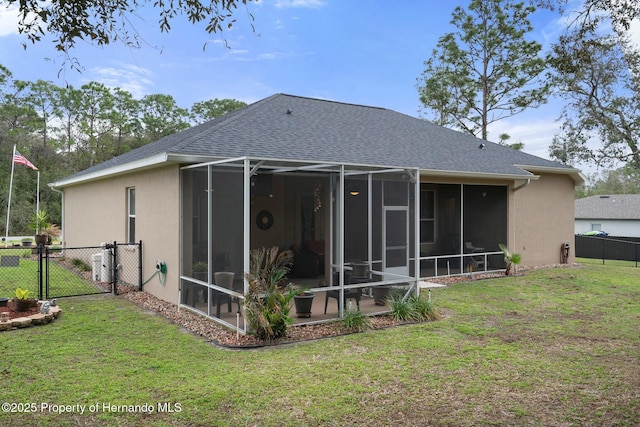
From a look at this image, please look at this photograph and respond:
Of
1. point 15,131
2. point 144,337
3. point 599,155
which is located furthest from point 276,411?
point 15,131

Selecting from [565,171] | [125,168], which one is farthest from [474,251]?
[125,168]

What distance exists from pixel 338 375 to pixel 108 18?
15.5 feet

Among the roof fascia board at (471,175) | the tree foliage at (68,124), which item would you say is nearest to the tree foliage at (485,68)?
the roof fascia board at (471,175)

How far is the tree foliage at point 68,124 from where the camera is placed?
107ft

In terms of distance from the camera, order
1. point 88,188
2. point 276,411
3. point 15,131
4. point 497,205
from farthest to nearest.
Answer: point 15,131
point 88,188
point 497,205
point 276,411

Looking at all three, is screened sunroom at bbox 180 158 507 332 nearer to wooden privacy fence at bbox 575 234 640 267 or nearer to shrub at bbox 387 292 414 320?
shrub at bbox 387 292 414 320

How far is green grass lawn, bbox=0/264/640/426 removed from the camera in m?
A: 4.26

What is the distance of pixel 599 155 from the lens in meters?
25.7

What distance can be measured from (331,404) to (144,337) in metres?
3.48

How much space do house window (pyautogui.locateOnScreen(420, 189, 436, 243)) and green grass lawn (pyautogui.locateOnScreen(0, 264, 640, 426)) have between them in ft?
19.7

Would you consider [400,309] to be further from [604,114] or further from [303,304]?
[604,114]

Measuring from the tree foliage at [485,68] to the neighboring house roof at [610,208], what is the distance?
39.1ft

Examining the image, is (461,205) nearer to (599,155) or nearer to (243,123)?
(243,123)

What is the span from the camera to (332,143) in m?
10.9
